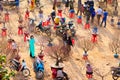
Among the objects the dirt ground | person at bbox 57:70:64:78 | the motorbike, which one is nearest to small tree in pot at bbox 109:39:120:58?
the dirt ground

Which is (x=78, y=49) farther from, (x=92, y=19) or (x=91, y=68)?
(x=92, y=19)

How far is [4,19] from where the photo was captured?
77.7 ft

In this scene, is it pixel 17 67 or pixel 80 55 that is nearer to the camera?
pixel 17 67

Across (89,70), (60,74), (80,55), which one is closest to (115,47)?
(80,55)

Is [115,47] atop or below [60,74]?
atop

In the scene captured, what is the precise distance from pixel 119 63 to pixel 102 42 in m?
3.62

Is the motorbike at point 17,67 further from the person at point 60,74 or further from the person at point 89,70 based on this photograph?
the person at point 89,70

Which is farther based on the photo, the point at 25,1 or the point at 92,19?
the point at 25,1

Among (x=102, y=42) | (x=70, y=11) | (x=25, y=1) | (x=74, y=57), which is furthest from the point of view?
(x=25, y=1)

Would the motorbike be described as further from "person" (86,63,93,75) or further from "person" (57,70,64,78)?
"person" (86,63,93,75)

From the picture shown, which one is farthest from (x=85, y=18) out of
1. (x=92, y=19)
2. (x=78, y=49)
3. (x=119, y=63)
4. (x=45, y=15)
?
(x=119, y=63)

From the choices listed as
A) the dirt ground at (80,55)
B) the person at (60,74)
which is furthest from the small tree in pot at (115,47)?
the person at (60,74)

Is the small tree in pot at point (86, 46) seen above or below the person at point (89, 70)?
above

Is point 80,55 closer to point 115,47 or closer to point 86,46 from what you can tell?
point 86,46
